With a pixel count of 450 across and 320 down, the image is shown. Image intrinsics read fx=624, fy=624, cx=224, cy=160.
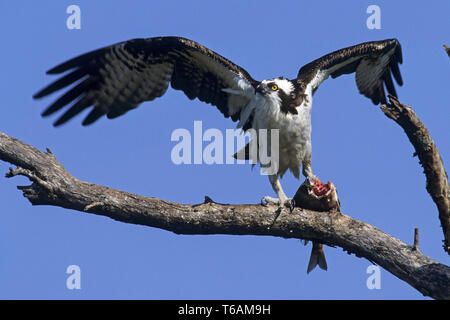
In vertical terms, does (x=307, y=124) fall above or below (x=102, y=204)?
above

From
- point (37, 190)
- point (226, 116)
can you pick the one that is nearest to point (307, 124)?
point (226, 116)

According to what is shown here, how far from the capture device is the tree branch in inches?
318

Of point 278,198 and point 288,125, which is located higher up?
point 288,125

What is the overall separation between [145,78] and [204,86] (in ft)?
3.32

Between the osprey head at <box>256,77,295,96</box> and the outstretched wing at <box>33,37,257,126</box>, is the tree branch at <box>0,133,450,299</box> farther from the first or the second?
the osprey head at <box>256,77,295,96</box>

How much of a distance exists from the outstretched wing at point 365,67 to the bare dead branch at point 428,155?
245 centimetres

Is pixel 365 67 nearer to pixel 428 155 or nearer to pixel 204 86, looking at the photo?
pixel 204 86

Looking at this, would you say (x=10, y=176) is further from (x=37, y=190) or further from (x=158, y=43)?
(x=158, y=43)

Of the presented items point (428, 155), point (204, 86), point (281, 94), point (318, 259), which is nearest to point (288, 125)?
point (281, 94)

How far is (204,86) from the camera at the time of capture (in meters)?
10.5

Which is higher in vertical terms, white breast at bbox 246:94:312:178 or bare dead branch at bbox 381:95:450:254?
white breast at bbox 246:94:312:178

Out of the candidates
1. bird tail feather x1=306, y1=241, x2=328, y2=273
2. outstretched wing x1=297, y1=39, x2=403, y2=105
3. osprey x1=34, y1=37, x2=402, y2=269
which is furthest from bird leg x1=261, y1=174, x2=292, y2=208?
outstretched wing x1=297, y1=39, x2=403, y2=105

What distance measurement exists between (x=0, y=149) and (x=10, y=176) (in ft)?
1.48

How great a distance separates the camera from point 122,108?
9875mm
